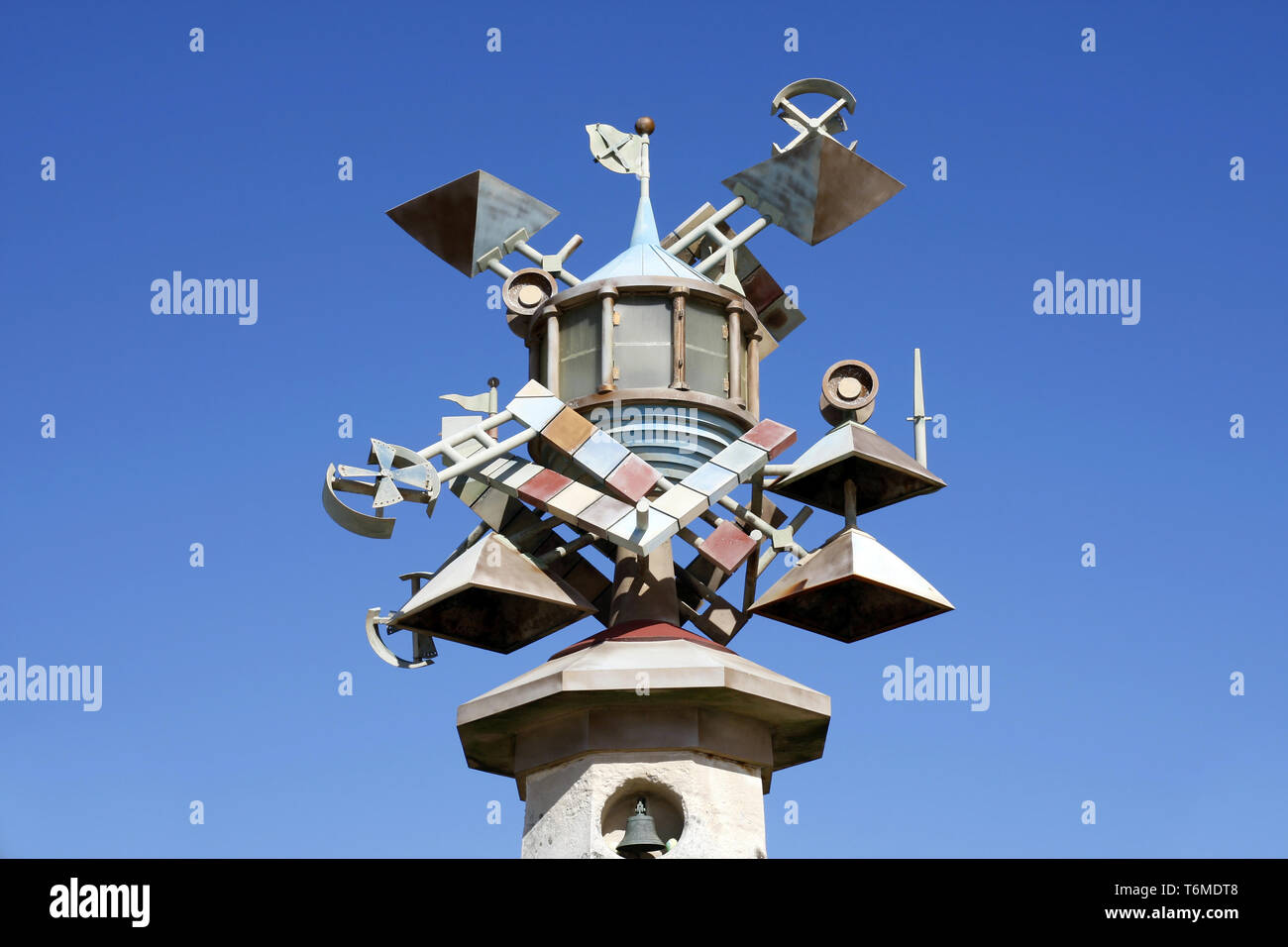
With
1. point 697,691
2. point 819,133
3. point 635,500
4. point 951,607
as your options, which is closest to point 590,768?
point 697,691

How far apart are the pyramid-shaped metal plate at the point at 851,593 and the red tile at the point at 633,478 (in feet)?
5.43

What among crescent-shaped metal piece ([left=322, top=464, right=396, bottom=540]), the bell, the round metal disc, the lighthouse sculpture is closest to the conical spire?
the lighthouse sculpture

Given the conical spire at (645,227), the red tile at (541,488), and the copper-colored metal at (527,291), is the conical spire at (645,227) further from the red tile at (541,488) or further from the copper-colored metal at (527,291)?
the red tile at (541,488)

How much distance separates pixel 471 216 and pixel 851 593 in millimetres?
5397

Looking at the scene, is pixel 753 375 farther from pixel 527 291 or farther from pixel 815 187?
pixel 527 291

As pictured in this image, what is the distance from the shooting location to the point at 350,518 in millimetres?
17359

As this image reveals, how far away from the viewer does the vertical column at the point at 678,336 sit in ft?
61.1

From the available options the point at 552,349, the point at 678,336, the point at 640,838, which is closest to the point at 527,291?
the point at 552,349

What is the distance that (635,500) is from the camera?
17547mm

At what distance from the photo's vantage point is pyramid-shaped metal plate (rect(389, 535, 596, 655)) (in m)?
17.8

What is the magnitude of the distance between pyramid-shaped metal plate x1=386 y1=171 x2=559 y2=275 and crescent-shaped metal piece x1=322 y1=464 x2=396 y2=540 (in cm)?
370

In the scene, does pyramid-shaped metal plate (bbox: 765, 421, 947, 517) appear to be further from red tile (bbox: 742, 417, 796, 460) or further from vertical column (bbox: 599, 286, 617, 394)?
vertical column (bbox: 599, 286, 617, 394)
